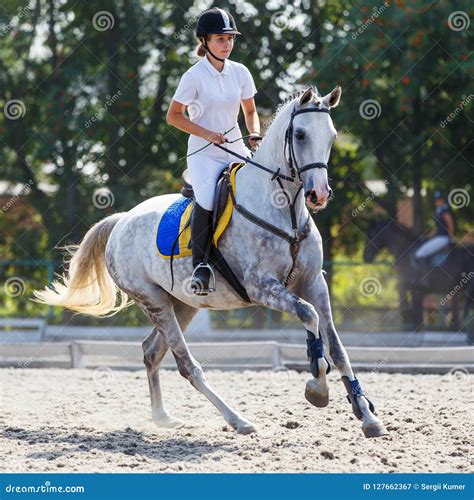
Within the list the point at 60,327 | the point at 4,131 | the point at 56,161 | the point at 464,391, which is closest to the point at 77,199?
the point at 56,161

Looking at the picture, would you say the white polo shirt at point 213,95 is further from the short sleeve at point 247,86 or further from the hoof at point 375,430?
the hoof at point 375,430

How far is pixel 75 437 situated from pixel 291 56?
31.4 feet

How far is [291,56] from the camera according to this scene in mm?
14711

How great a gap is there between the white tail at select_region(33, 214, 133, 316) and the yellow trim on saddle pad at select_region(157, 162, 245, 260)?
111cm

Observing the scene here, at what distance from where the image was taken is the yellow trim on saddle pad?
6.28 metres

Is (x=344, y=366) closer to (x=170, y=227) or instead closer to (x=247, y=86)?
(x=170, y=227)

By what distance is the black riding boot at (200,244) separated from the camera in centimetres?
631

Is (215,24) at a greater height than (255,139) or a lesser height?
greater

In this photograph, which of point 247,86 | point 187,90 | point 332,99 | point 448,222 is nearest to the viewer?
point 332,99

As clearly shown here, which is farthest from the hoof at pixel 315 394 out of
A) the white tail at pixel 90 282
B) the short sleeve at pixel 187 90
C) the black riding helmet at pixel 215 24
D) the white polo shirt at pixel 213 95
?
the white tail at pixel 90 282

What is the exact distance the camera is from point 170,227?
22.3 ft

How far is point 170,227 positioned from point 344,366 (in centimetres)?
170

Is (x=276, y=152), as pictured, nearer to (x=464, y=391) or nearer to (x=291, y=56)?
(x=464, y=391)

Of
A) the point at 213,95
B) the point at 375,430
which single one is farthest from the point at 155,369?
the point at 213,95
